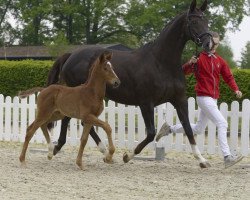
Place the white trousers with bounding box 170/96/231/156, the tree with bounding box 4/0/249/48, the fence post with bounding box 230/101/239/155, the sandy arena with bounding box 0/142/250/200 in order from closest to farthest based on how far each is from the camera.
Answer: the sandy arena with bounding box 0/142/250/200 → the white trousers with bounding box 170/96/231/156 → the fence post with bounding box 230/101/239/155 → the tree with bounding box 4/0/249/48

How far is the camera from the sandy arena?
18.5ft

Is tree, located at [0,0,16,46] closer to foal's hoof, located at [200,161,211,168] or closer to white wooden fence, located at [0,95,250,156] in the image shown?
white wooden fence, located at [0,95,250,156]

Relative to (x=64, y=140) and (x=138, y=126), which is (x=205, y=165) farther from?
(x=138, y=126)

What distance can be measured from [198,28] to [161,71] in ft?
2.70

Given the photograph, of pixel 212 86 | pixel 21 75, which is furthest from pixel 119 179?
pixel 21 75

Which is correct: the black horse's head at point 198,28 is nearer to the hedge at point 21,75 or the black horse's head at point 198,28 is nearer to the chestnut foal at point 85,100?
the chestnut foal at point 85,100

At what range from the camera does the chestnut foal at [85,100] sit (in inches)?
272

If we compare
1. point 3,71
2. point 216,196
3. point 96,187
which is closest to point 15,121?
point 96,187

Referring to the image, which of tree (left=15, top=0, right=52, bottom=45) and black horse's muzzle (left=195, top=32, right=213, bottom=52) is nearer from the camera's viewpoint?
black horse's muzzle (left=195, top=32, right=213, bottom=52)

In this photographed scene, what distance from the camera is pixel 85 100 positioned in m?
7.07

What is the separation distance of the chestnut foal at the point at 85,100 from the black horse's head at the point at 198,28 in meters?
1.30

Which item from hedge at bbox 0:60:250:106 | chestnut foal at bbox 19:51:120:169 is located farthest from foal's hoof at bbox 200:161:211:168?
hedge at bbox 0:60:250:106

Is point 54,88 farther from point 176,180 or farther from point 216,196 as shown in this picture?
point 216,196

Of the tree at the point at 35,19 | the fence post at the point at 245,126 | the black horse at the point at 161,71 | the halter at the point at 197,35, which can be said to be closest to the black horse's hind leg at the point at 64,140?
the black horse at the point at 161,71
